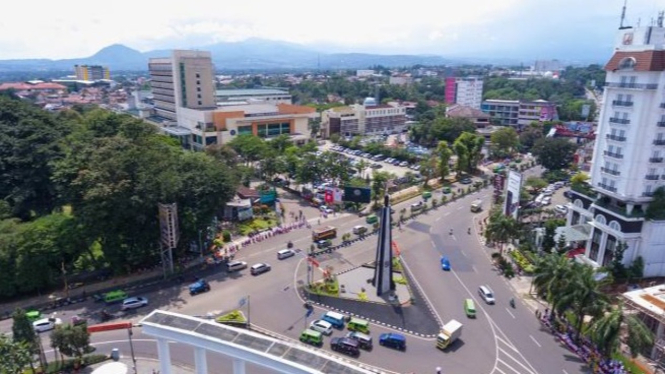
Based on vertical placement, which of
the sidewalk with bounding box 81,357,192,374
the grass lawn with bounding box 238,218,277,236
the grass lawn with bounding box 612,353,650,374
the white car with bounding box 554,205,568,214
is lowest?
the sidewalk with bounding box 81,357,192,374

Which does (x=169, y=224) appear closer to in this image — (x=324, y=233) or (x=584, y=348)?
(x=324, y=233)

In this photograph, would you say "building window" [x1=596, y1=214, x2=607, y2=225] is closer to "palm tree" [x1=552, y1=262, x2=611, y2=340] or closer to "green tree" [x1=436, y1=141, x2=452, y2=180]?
"palm tree" [x1=552, y1=262, x2=611, y2=340]

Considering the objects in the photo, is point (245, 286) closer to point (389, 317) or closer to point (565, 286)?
point (389, 317)

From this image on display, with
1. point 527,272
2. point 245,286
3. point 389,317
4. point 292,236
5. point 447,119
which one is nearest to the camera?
point 389,317

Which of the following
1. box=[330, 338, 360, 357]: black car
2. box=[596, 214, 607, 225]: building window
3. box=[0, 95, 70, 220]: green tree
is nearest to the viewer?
box=[330, 338, 360, 357]: black car

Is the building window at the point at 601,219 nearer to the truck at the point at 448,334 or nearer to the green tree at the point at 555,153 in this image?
the truck at the point at 448,334

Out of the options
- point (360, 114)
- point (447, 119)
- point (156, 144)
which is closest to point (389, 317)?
point (156, 144)

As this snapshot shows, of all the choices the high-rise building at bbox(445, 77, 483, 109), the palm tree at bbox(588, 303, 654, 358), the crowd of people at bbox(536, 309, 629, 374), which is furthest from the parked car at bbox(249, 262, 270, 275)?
the high-rise building at bbox(445, 77, 483, 109)

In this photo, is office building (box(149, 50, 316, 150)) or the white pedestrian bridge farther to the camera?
office building (box(149, 50, 316, 150))
